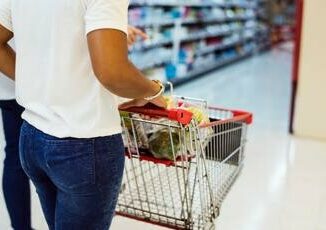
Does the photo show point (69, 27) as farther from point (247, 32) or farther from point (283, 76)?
point (247, 32)

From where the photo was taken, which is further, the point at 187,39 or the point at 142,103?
the point at 187,39

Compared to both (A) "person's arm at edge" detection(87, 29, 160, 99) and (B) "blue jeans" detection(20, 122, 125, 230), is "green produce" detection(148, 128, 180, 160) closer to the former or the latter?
(B) "blue jeans" detection(20, 122, 125, 230)

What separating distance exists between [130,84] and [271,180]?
2.39m

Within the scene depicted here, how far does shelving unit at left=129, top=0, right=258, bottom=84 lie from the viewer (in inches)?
235

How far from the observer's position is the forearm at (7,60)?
4.29 ft

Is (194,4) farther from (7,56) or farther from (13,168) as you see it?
(7,56)

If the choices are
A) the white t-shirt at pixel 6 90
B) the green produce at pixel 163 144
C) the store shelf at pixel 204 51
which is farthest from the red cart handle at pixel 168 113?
the store shelf at pixel 204 51

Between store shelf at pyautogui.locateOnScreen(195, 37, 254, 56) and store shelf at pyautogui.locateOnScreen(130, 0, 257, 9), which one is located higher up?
store shelf at pyautogui.locateOnScreen(130, 0, 257, 9)

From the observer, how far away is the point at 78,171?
1120mm

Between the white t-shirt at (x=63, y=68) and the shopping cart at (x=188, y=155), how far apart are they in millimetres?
304

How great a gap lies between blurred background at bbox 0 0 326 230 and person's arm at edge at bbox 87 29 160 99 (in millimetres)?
1471

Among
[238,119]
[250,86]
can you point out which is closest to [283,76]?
[250,86]

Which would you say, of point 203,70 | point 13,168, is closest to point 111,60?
point 13,168

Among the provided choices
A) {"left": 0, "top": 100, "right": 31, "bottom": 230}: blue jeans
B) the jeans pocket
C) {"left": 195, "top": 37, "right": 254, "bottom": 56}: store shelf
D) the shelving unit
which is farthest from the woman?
{"left": 195, "top": 37, "right": 254, "bottom": 56}: store shelf
